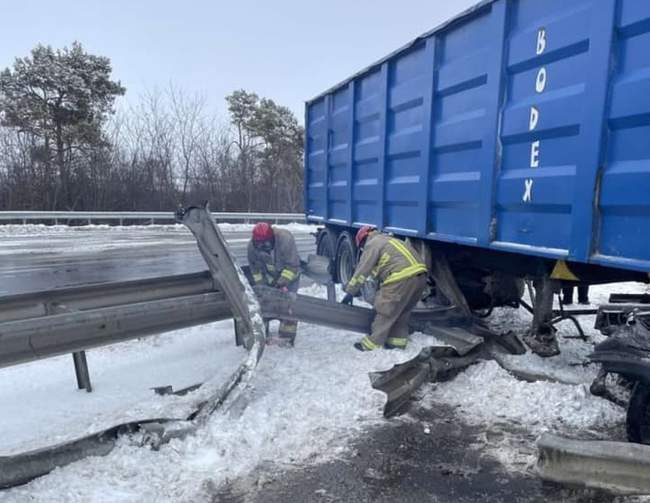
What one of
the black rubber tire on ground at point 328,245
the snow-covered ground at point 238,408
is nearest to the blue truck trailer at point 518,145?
the snow-covered ground at point 238,408

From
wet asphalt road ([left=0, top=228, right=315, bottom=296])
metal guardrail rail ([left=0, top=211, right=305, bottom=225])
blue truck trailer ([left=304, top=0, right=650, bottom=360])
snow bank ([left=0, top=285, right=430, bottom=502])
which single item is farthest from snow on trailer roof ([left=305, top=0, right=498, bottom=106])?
metal guardrail rail ([left=0, top=211, right=305, bottom=225])

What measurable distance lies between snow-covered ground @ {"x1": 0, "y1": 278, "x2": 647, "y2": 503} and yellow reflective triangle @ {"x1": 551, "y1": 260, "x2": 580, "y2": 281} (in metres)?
0.73

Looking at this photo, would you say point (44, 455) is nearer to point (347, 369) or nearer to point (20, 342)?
point (20, 342)

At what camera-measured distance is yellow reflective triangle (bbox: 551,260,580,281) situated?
407 cm

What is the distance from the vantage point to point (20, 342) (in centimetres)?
302

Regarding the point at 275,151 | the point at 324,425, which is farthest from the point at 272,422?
the point at 275,151

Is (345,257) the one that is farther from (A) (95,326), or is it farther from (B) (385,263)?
(A) (95,326)

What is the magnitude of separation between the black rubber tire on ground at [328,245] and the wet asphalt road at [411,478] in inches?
206

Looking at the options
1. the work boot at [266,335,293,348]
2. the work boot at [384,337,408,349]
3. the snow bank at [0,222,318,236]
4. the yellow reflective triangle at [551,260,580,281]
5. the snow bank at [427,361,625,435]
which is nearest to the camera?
the snow bank at [427,361,625,435]

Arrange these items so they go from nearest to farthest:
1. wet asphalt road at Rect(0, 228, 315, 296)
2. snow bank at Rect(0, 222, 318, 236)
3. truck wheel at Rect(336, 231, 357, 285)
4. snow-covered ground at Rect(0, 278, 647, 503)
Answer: snow-covered ground at Rect(0, 278, 647, 503) → truck wheel at Rect(336, 231, 357, 285) → wet asphalt road at Rect(0, 228, 315, 296) → snow bank at Rect(0, 222, 318, 236)

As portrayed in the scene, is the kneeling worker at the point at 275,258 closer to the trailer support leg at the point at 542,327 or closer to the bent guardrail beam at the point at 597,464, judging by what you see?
the trailer support leg at the point at 542,327

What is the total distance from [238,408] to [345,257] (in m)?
5.00

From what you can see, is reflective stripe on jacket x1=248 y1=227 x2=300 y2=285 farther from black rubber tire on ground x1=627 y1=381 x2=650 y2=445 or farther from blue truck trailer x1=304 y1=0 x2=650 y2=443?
black rubber tire on ground x1=627 y1=381 x2=650 y2=445

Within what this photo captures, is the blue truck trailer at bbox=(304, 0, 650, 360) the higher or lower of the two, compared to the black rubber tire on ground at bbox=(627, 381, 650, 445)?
higher
